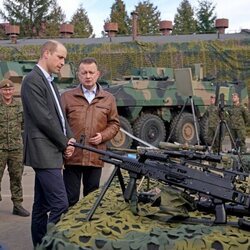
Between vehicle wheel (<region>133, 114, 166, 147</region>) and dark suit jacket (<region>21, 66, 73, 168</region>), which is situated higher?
dark suit jacket (<region>21, 66, 73, 168</region>)

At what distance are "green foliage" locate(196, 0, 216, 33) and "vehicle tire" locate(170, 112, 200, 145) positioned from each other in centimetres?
2817

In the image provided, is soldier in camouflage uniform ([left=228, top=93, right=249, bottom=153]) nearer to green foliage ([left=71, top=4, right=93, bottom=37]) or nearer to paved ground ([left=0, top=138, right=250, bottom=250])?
paved ground ([left=0, top=138, right=250, bottom=250])

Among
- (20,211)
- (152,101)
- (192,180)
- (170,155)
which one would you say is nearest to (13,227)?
(20,211)

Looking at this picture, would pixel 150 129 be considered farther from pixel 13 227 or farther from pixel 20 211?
pixel 13 227

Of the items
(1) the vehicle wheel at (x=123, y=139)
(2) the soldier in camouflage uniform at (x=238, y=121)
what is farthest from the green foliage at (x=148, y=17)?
(2) the soldier in camouflage uniform at (x=238, y=121)

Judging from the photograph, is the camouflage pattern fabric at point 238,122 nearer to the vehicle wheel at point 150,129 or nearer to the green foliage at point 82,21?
the vehicle wheel at point 150,129

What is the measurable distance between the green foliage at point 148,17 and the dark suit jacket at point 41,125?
41253 millimetres

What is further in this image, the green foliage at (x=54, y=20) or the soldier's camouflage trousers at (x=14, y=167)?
the green foliage at (x=54, y=20)

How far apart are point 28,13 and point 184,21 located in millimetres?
12086

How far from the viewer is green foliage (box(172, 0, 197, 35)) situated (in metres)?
42.2

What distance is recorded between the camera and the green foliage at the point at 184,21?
138 feet

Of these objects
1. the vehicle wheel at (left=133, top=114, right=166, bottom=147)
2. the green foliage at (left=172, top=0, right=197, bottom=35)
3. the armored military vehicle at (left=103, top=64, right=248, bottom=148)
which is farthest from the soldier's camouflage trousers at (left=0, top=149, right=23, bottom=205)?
the green foliage at (left=172, top=0, right=197, bottom=35)

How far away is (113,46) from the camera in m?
22.0

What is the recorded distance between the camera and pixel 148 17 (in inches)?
1809
